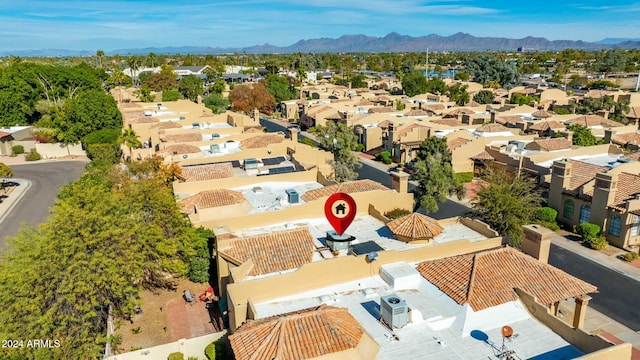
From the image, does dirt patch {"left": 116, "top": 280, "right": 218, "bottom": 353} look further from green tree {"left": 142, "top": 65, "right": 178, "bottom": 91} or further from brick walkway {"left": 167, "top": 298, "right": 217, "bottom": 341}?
green tree {"left": 142, "top": 65, "right": 178, "bottom": 91}

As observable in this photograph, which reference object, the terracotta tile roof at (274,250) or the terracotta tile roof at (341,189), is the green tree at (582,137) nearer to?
the terracotta tile roof at (341,189)

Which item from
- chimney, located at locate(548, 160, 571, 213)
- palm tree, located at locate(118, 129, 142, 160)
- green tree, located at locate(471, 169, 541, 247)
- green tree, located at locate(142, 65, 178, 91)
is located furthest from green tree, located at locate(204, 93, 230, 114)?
green tree, located at locate(471, 169, 541, 247)

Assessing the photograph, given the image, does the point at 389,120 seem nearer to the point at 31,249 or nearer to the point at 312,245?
the point at 312,245

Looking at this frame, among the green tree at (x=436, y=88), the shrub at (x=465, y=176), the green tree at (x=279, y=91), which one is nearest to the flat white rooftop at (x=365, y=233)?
the shrub at (x=465, y=176)

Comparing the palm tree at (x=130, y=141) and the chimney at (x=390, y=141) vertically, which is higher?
the palm tree at (x=130, y=141)

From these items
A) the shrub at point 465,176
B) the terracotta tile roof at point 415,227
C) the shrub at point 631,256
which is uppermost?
the terracotta tile roof at point 415,227

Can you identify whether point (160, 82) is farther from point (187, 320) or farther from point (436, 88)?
point (187, 320)
